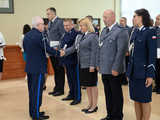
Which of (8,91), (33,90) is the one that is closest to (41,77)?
(33,90)

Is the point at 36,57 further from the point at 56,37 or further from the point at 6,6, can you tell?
the point at 6,6

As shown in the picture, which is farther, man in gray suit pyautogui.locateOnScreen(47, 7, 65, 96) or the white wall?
the white wall

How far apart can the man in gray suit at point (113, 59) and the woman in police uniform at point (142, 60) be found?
212 millimetres

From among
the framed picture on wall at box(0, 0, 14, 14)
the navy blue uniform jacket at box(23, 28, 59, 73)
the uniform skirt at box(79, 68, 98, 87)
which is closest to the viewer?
the navy blue uniform jacket at box(23, 28, 59, 73)

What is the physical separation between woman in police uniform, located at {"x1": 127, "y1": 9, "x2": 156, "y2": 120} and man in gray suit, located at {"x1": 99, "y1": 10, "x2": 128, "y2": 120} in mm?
212

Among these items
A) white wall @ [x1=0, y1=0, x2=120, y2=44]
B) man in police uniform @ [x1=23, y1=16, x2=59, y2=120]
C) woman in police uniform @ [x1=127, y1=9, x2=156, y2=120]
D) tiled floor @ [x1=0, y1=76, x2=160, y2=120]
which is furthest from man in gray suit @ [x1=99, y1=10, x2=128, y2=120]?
white wall @ [x1=0, y1=0, x2=120, y2=44]

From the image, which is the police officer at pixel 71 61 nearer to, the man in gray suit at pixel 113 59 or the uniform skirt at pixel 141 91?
the man in gray suit at pixel 113 59

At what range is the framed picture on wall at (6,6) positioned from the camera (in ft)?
20.8

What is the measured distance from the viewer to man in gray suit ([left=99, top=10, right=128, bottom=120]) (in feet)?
8.83

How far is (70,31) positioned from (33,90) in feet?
4.19

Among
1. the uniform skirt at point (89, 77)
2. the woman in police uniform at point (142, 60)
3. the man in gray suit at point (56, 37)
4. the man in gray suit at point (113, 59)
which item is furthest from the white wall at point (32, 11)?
the woman in police uniform at point (142, 60)

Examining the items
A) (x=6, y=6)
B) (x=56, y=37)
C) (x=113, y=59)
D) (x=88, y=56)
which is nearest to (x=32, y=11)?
(x=6, y=6)

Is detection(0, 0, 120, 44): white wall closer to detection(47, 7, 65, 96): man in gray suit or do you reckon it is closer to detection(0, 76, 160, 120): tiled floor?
detection(0, 76, 160, 120): tiled floor

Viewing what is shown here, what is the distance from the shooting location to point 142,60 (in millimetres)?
2383
